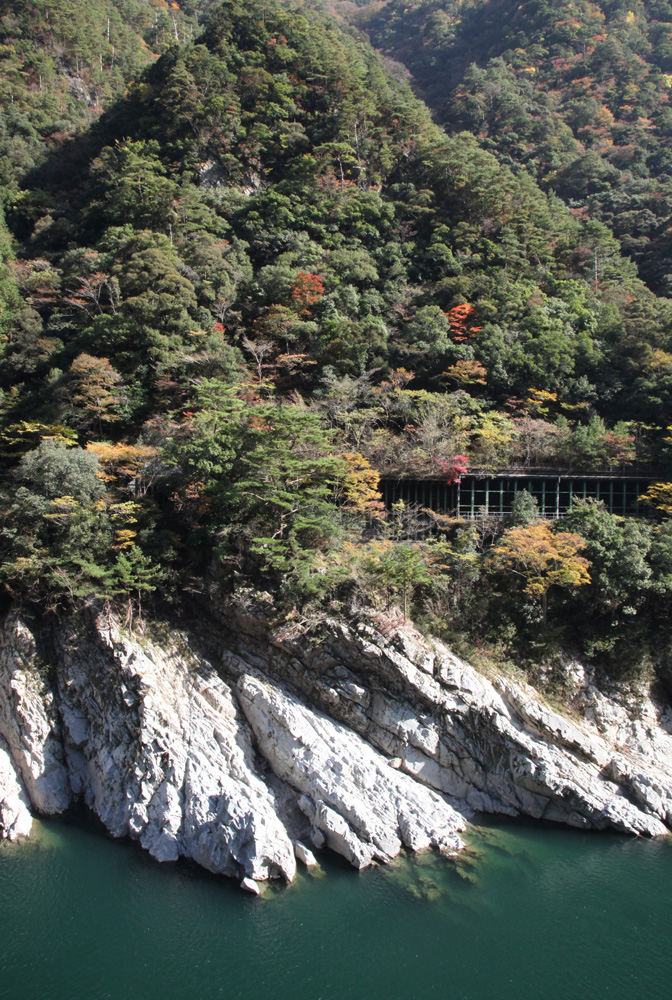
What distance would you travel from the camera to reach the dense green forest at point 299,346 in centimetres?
2177

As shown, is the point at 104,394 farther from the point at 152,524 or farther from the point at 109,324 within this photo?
the point at 152,524

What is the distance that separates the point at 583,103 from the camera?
54719mm

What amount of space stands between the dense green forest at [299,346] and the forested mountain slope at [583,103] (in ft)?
5.93

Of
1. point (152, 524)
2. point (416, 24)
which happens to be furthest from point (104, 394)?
point (416, 24)

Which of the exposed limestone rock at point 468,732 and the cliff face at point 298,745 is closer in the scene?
the cliff face at point 298,745

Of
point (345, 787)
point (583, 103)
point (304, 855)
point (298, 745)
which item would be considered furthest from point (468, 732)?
point (583, 103)

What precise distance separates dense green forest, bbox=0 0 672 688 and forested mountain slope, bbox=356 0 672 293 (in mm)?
1807

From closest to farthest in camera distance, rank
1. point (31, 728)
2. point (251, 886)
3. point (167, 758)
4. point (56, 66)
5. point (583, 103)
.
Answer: point (251, 886) < point (167, 758) < point (31, 728) < point (56, 66) < point (583, 103)

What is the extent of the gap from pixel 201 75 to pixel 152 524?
32984 millimetres

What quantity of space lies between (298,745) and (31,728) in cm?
785

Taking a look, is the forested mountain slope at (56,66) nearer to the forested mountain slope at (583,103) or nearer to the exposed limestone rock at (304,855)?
the forested mountain slope at (583,103)

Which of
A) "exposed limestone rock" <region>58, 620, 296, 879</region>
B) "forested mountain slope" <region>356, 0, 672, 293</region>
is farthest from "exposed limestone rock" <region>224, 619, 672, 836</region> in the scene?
"forested mountain slope" <region>356, 0, 672, 293</region>

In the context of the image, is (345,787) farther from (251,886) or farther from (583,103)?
(583,103)

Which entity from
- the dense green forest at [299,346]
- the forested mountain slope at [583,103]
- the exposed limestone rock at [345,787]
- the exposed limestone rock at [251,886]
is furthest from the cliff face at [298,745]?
the forested mountain slope at [583,103]
